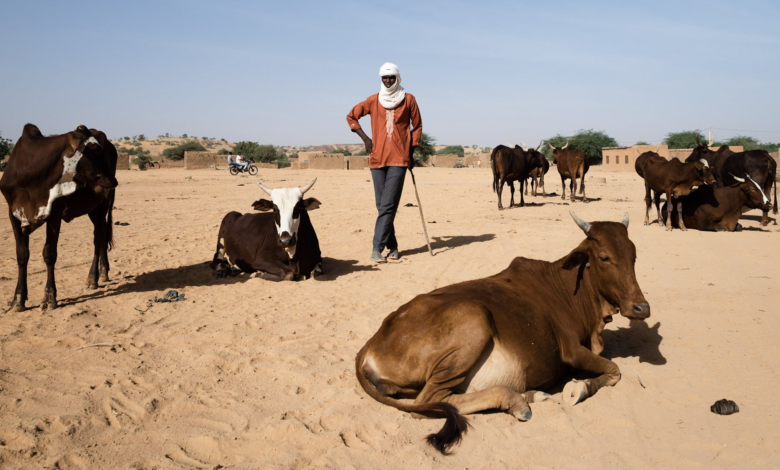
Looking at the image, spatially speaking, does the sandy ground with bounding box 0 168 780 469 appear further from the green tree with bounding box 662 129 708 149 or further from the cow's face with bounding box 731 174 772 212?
the green tree with bounding box 662 129 708 149

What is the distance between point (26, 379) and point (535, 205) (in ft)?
48.6

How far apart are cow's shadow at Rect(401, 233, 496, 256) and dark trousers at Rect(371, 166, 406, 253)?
0.84 meters

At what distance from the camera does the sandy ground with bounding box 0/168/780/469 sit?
344 centimetres

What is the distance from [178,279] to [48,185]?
2170mm

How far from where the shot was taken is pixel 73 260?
900 cm

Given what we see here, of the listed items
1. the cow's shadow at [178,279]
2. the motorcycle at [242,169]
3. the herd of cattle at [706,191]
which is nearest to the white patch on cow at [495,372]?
the cow's shadow at [178,279]

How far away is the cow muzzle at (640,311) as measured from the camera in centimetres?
418

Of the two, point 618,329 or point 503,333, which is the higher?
point 503,333

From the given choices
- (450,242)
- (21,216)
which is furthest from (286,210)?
(450,242)

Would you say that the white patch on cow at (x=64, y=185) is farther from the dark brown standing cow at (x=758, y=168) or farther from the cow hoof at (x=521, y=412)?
the dark brown standing cow at (x=758, y=168)

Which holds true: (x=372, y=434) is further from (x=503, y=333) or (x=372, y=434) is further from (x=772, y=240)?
(x=772, y=240)

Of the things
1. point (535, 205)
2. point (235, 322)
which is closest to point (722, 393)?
point (235, 322)

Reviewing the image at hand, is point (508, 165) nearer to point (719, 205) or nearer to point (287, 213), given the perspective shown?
point (719, 205)

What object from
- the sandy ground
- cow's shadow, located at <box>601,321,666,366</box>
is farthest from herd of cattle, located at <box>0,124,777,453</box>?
cow's shadow, located at <box>601,321,666,366</box>
